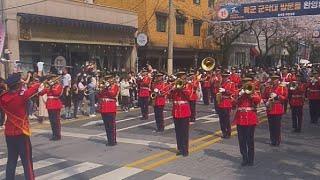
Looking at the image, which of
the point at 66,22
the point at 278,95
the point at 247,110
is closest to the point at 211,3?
the point at 66,22

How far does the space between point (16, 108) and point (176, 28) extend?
91.5ft

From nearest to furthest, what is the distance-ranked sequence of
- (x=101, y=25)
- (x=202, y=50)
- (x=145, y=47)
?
(x=101, y=25), (x=145, y=47), (x=202, y=50)

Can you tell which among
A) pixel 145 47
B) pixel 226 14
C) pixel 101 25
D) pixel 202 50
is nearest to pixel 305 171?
pixel 226 14

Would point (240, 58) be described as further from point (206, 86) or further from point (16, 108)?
point (16, 108)

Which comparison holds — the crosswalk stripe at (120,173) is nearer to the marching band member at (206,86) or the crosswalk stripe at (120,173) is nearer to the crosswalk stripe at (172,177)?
the crosswalk stripe at (172,177)

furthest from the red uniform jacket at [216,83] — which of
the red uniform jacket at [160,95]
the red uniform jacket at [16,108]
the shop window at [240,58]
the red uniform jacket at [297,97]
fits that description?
the shop window at [240,58]

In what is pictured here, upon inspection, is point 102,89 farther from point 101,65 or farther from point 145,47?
point 145,47

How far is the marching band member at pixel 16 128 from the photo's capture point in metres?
8.38

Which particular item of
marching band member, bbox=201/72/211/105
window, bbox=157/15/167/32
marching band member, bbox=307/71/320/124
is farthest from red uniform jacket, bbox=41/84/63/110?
window, bbox=157/15/167/32

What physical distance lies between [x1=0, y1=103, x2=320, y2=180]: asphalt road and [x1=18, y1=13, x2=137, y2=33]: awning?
819 cm

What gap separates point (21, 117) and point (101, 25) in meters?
19.5

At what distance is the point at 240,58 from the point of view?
47.7 m

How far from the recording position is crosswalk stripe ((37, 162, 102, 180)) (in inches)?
371

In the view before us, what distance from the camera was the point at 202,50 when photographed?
130 ft
